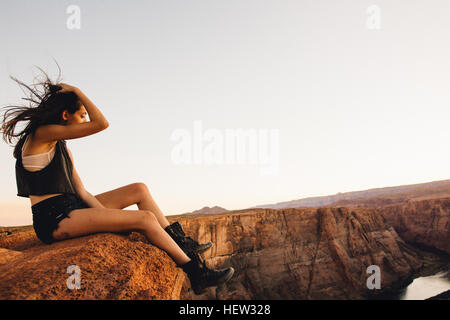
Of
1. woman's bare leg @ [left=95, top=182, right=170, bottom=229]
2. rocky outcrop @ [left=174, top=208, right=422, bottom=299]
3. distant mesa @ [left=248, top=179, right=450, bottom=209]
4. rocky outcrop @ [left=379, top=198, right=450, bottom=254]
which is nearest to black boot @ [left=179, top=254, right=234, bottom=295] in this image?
woman's bare leg @ [left=95, top=182, right=170, bottom=229]

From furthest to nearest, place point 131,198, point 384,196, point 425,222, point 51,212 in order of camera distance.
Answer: point 384,196
point 425,222
point 131,198
point 51,212

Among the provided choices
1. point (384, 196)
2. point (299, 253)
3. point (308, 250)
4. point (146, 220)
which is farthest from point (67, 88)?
point (384, 196)

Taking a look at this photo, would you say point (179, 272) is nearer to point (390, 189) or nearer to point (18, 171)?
point (18, 171)

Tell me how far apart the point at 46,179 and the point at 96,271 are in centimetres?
113

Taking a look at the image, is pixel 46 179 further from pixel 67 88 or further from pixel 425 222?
pixel 425 222

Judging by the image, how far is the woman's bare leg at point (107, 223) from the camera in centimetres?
271

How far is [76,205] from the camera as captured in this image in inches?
110

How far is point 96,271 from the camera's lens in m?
2.29

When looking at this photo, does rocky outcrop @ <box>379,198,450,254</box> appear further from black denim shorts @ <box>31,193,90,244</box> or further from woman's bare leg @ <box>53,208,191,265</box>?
black denim shorts @ <box>31,193,90,244</box>

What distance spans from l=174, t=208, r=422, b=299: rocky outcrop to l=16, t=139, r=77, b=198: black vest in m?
22.9

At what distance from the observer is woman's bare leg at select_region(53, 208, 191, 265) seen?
2.71 metres
